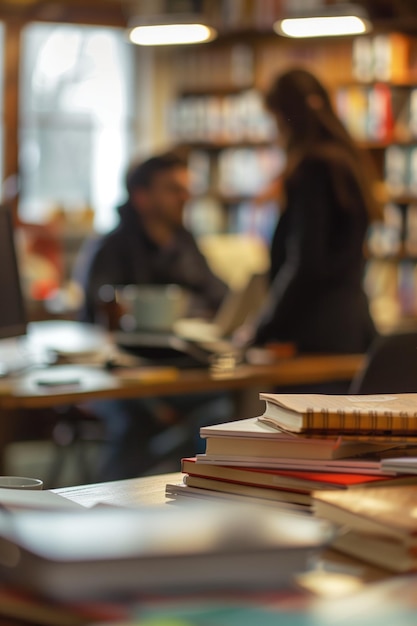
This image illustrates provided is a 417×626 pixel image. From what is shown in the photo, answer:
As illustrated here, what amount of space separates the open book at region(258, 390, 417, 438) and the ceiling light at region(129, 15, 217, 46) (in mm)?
3373

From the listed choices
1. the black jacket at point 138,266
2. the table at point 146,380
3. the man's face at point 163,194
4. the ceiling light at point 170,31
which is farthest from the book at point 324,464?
the ceiling light at point 170,31

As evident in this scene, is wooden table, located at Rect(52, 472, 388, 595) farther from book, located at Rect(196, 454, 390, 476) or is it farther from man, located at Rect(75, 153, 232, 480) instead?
man, located at Rect(75, 153, 232, 480)

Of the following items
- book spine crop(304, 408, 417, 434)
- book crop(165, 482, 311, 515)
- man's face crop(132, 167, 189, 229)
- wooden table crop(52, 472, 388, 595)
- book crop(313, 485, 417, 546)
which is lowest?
wooden table crop(52, 472, 388, 595)

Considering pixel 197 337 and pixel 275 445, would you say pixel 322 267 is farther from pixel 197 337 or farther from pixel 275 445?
pixel 275 445

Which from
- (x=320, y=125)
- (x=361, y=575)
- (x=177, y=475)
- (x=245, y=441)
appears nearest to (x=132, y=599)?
(x=361, y=575)

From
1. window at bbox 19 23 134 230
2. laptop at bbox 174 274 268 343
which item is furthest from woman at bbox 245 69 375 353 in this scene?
window at bbox 19 23 134 230

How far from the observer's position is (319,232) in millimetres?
3025

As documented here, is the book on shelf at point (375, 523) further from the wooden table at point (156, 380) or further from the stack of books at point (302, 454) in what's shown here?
the wooden table at point (156, 380)

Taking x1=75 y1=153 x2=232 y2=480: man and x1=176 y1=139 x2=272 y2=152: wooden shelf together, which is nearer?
x1=75 y1=153 x2=232 y2=480: man

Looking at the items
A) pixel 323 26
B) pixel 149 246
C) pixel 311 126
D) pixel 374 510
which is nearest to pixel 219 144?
pixel 323 26

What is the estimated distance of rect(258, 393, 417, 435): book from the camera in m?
1.06

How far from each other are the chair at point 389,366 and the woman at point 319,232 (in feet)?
3.11

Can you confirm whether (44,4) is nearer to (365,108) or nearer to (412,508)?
(365,108)

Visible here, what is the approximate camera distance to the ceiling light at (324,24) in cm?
414
